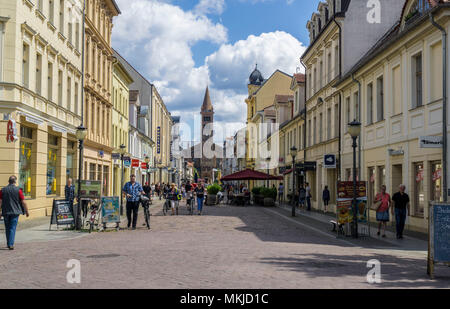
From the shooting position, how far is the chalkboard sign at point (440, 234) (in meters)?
9.30

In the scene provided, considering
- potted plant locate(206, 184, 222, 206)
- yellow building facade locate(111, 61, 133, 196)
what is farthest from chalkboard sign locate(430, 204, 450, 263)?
yellow building facade locate(111, 61, 133, 196)

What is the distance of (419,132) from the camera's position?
18.7 meters

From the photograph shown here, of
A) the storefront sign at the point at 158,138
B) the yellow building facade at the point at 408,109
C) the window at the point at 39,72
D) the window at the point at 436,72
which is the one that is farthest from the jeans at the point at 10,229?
the storefront sign at the point at 158,138

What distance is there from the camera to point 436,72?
17.4 m

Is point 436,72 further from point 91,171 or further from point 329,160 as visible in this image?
point 91,171

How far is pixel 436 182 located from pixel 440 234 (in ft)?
27.8

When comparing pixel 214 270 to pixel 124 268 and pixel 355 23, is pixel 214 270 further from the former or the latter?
pixel 355 23

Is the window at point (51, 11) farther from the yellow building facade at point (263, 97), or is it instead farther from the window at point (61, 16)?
the yellow building facade at point (263, 97)

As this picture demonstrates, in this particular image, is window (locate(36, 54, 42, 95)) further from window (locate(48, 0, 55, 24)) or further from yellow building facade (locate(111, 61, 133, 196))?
yellow building facade (locate(111, 61, 133, 196))

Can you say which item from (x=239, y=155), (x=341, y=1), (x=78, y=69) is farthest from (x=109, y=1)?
(x=239, y=155)

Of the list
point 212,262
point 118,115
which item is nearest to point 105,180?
point 118,115

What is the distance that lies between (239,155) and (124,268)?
91.6 meters

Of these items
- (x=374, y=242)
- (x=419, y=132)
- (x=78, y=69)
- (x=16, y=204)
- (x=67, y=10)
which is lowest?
(x=374, y=242)

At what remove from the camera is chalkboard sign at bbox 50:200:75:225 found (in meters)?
17.9
